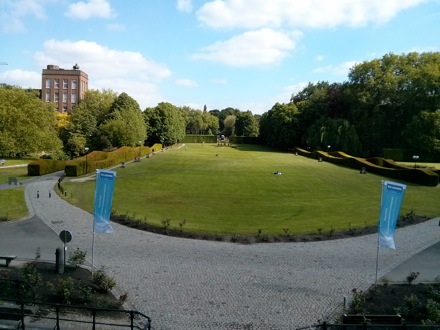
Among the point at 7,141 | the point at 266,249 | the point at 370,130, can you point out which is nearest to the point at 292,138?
the point at 370,130

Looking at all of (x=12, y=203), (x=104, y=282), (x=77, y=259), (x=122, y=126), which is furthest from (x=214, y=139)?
(x=104, y=282)

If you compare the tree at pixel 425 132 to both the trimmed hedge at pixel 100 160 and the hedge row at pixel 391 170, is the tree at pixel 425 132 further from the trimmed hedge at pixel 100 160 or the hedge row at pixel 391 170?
the trimmed hedge at pixel 100 160

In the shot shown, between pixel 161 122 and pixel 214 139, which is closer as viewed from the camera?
pixel 161 122

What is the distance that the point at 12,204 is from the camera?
2638 cm

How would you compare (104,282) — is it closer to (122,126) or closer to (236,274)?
(236,274)

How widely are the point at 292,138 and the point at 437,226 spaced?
71.9m

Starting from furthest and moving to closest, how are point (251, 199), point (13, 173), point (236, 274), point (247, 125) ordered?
point (247, 125), point (13, 173), point (251, 199), point (236, 274)

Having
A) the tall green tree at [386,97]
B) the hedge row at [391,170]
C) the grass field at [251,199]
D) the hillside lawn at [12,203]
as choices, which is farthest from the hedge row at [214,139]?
the hillside lawn at [12,203]

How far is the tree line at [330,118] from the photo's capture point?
2295 inches

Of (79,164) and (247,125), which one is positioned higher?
(247,125)

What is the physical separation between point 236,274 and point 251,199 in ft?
51.2

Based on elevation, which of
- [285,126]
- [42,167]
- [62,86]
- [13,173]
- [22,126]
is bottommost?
[13,173]

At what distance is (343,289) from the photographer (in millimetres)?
12969

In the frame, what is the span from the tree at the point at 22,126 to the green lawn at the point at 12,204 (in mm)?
26231
